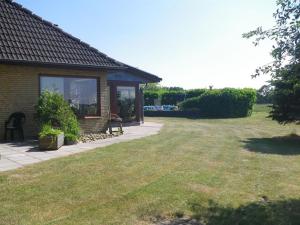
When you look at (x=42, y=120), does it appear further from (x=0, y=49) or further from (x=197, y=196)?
(x=197, y=196)

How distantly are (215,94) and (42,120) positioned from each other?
21776 mm

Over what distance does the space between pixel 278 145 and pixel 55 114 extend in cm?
856

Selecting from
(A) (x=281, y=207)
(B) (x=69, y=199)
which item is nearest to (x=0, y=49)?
(B) (x=69, y=199)

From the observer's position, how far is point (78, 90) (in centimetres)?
1791

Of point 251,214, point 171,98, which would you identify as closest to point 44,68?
point 251,214

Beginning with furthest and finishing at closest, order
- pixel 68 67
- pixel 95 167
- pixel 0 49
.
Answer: pixel 68 67 < pixel 0 49 < pixel 95 167

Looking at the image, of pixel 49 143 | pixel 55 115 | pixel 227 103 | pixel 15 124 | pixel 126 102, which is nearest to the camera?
pixel 49 143

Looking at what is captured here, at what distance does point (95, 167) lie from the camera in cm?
980

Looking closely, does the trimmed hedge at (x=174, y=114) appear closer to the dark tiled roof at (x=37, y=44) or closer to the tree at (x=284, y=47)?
the dark tiled roof at (x=37, y=44)

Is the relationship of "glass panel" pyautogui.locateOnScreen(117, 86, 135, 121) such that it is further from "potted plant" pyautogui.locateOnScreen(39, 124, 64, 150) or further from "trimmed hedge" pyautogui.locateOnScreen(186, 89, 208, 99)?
"trimmed hedge" pyautogui.locateOnScreen(186, 89, 208, 99)

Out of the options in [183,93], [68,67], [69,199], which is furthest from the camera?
[183,93]

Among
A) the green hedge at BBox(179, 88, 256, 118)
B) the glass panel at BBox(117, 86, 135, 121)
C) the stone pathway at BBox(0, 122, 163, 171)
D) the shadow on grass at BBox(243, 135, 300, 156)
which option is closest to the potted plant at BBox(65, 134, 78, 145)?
the stone pathway at BBox(0, 122, 163, 171)

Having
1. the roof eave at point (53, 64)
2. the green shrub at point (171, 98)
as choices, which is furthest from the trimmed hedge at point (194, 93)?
the roof eave at point (53, 64)

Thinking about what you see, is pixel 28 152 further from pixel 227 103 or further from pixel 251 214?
pixel 227 103
